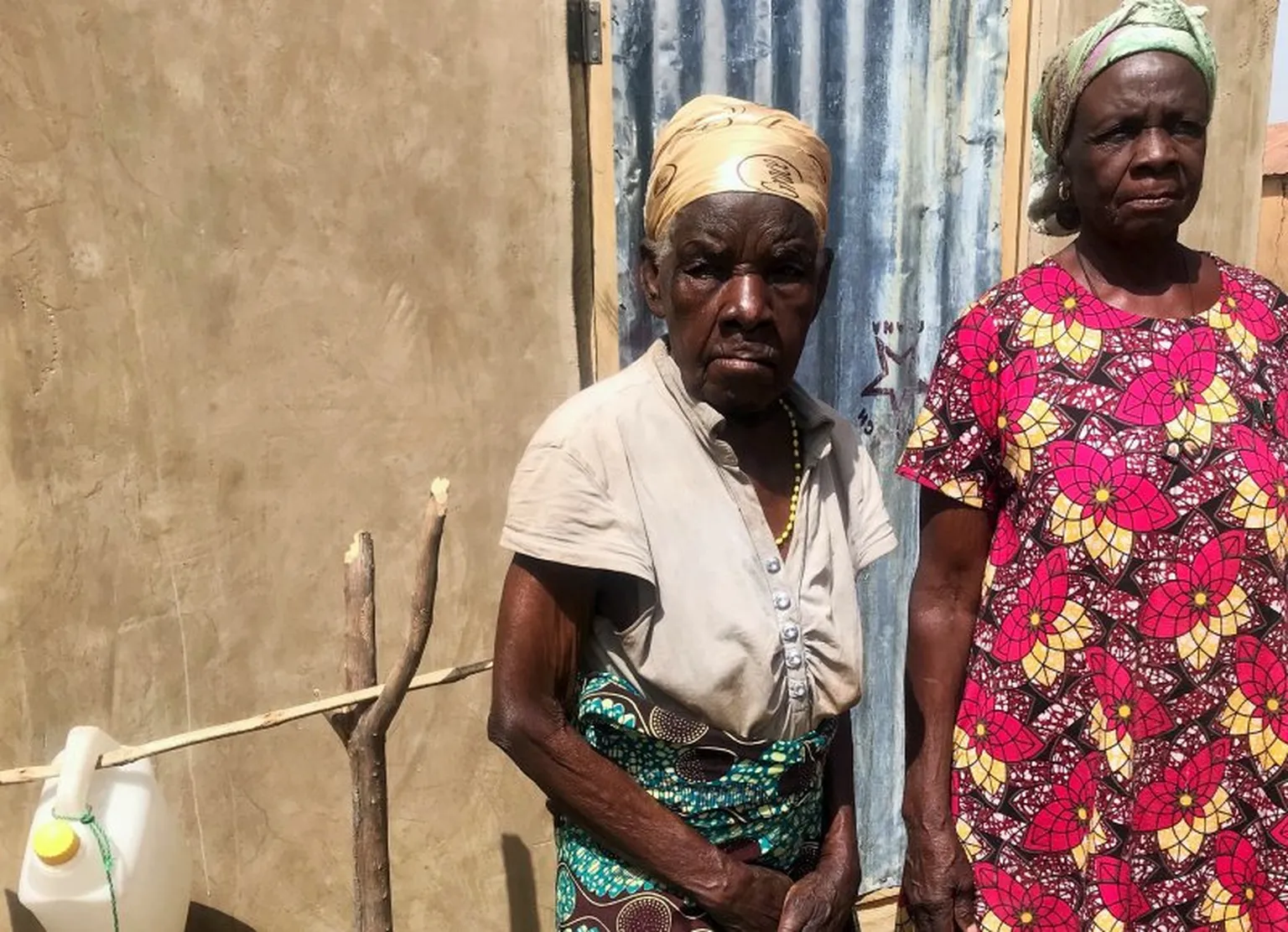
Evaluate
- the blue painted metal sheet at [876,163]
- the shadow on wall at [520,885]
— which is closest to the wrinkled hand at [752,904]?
the shadow on wall at [520,885]

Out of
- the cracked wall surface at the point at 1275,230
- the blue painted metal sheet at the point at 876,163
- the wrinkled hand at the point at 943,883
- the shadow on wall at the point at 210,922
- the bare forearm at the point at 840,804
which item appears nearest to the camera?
the bare forearm at the point at 840,804

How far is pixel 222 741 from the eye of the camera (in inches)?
98.3

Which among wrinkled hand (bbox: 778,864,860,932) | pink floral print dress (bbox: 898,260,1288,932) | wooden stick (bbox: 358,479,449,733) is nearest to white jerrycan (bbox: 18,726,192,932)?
wooden stick (bbox: 358,479,449,733)

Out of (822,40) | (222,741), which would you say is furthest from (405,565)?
(822,40)

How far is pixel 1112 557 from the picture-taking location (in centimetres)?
158

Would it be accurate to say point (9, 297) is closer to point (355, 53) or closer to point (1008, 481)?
point (355, 53)

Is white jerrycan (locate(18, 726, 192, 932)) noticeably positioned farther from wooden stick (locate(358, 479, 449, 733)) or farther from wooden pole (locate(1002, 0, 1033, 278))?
wooden pole (locate(1002, 0, 1033, 278))

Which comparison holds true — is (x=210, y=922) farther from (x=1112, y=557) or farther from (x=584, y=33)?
(x=584, y=33)

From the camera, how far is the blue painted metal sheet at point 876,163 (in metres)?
2.72

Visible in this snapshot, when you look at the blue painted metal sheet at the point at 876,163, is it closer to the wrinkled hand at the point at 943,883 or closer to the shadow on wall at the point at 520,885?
the shadow on wall at the point at 520,885

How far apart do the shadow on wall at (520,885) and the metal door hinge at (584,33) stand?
200cm

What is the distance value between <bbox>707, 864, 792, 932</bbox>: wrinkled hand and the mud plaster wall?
1.39m

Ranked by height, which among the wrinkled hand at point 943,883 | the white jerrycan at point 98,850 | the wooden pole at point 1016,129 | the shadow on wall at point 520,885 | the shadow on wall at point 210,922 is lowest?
the shadow on wall at point 520,885

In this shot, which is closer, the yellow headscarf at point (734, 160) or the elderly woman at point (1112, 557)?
the yellow headscarf at point (734, 160)
